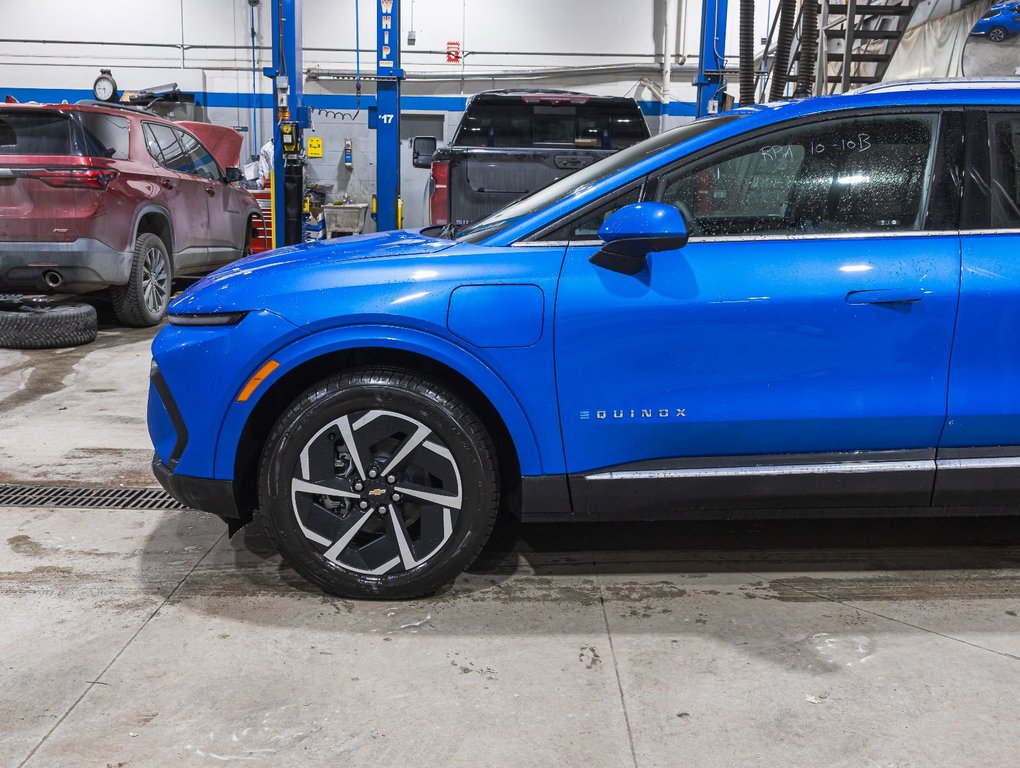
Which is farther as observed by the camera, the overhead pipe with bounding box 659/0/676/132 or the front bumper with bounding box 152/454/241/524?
the overhead pipe with bounding box 659/0/676/132

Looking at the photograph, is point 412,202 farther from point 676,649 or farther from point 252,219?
point 676,649

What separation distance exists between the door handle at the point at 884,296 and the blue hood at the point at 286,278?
3.91ft

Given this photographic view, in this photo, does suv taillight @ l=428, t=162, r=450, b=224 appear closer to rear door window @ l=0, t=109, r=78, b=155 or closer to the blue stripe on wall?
rear door window @ l=0, t=109, r=78, b=155

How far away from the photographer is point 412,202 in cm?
1623

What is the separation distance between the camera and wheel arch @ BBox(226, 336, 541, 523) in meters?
2.60

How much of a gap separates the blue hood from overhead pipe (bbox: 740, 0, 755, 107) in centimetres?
591

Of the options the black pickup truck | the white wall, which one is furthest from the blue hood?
the white wall

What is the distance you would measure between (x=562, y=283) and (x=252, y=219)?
8.72 metres

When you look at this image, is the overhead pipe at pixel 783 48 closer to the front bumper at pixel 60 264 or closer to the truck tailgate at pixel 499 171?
the truck tailgate at pixel 499 171

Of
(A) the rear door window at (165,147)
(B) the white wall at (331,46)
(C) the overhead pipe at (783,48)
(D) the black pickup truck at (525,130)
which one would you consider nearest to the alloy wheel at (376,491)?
(D) the black pickup truck at (525,130)

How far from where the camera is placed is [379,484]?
8.69ft

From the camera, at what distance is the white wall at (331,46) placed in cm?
1563

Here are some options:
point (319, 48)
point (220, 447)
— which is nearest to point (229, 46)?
point (319, 48)

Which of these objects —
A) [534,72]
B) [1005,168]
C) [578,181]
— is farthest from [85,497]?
[534,72]
